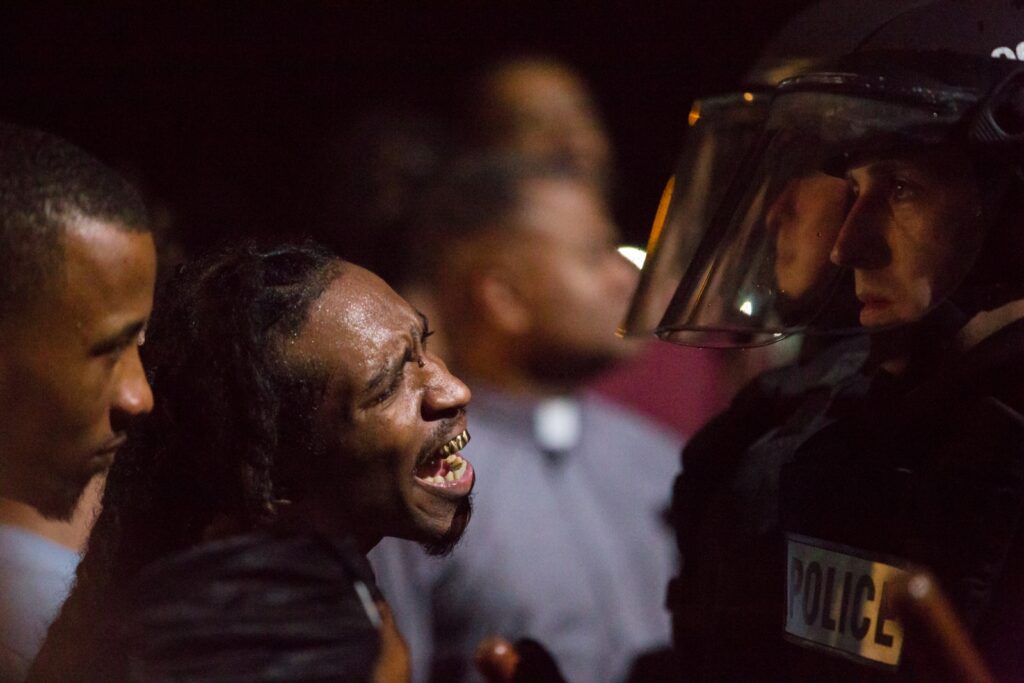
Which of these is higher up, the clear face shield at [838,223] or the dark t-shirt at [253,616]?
the clear face shield at [838,223]

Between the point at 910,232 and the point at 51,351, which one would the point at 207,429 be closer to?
the point at 51,351

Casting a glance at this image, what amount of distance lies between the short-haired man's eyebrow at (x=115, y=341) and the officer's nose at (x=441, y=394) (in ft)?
1.70

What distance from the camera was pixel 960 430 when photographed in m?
1.96

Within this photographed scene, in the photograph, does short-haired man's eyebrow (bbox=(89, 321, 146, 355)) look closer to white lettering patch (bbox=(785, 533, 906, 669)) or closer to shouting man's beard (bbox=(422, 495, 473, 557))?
shouting man's beard (bbox=(422, 495, 473, 557))

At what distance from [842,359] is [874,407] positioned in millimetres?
257

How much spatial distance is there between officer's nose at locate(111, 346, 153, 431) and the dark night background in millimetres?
1657

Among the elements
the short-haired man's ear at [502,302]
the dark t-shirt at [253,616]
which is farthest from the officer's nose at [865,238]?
the short-haired man's ear at [502,302]

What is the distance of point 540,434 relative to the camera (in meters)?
3.32

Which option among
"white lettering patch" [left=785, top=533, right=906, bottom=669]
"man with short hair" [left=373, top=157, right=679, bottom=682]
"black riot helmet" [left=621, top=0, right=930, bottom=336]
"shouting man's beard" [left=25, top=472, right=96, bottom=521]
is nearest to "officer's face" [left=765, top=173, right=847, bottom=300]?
"black riot helmet" [left=621, top=0, right=930, bottom=336]

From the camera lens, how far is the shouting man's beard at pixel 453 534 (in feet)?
6.11

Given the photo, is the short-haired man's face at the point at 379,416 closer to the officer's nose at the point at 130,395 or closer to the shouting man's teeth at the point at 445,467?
the shouting man's teeth at the point at 445,467

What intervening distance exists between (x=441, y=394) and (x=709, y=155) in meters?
0.90

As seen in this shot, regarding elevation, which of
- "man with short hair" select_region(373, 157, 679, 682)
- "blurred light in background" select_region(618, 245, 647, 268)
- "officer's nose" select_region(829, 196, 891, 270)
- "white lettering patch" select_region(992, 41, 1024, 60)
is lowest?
"man with short hair" select_region(373, 157, 679, 682)

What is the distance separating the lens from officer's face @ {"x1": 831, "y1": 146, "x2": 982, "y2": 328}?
80.3 inches
